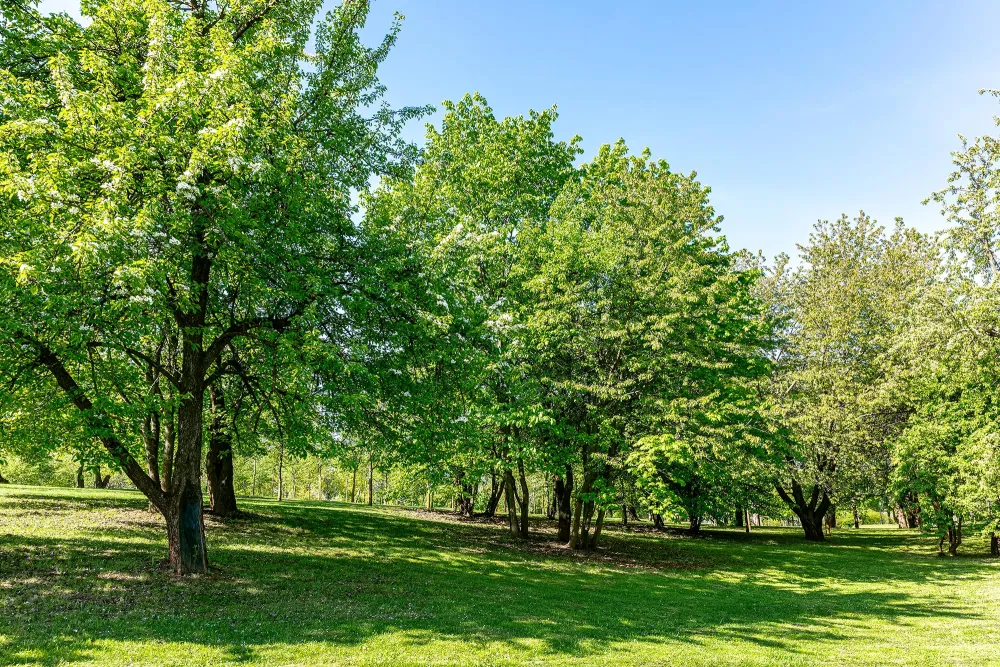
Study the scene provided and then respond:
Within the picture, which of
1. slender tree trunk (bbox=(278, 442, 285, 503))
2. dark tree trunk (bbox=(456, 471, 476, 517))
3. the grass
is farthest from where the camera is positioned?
dark tree trunk (bbox=(456, 471, 476, 517))

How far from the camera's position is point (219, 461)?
2450 cm

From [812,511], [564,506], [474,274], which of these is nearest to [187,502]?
[474,274]

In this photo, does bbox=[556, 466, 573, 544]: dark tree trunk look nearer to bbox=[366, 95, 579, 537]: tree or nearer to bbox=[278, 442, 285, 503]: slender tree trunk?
bbox=[366, 95, 579, 537]: tree

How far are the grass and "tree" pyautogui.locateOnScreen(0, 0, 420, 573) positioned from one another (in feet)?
9.19

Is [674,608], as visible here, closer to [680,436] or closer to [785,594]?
[785,594]

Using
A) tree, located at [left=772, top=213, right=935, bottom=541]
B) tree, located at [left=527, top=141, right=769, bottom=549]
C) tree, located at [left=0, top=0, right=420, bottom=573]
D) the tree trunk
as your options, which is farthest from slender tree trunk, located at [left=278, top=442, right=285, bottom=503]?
tree, located at [left=772, top=213, right=935, bottom=541]

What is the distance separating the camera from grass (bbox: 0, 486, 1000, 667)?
1014 cm

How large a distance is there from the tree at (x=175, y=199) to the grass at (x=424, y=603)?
2.80m

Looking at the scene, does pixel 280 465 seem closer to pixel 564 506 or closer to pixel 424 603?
pixel 564 506

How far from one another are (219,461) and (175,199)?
1671 centimetres

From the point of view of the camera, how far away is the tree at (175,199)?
10500 millimetres

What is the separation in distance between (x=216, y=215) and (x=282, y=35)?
718cm

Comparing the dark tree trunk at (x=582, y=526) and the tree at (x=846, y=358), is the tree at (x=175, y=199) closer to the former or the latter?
the dark tree trunk at (x=582, y=526)

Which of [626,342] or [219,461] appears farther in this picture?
[219,461]
